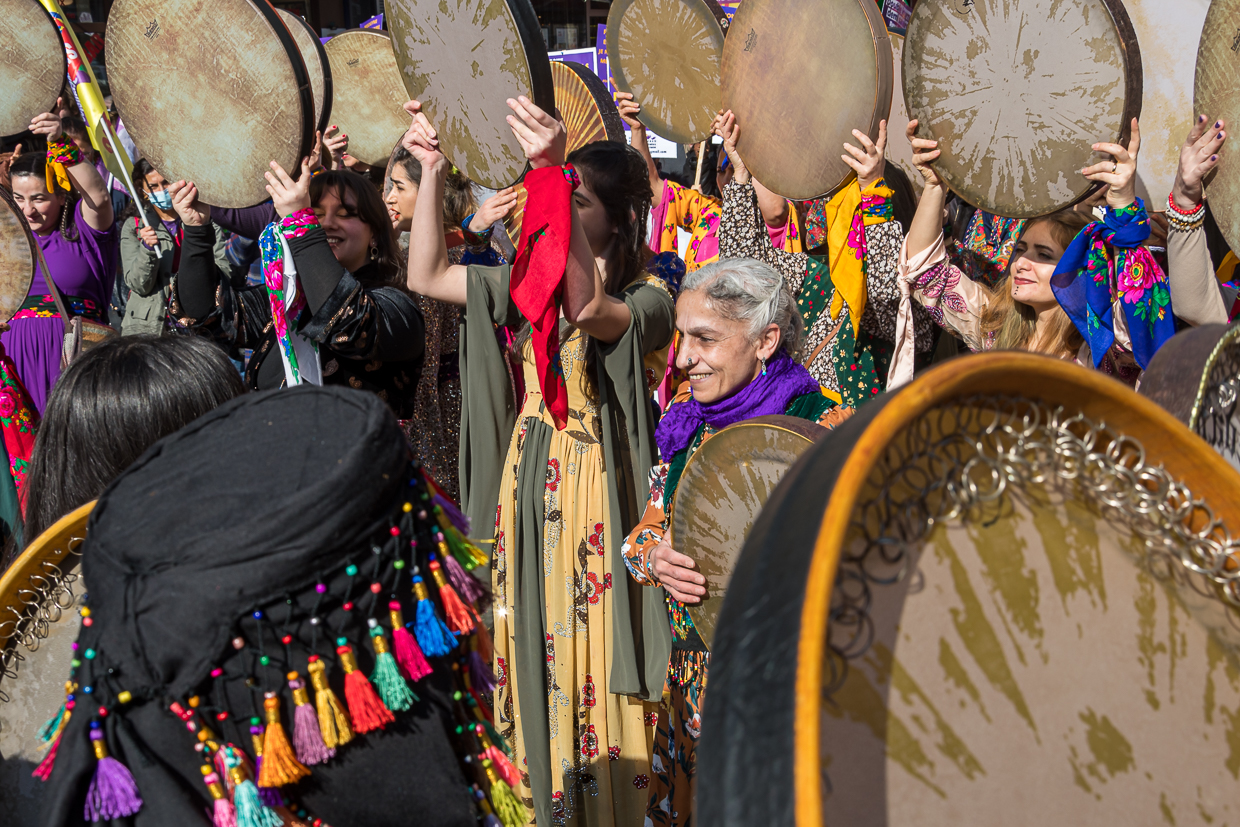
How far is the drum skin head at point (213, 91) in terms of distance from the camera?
296cm

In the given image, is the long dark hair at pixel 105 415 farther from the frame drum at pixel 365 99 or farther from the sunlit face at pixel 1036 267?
the frame drum at pixel 365 99

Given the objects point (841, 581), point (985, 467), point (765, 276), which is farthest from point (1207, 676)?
point (765, 276)

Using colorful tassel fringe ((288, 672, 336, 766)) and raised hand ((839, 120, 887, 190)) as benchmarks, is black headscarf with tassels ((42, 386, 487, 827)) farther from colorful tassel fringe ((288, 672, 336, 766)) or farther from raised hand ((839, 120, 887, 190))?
raised hand ((839, 120, 887, 190))

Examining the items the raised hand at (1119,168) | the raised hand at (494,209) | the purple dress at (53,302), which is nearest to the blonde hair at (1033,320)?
the raised hand at (1119,168)

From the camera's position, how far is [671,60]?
192 inches

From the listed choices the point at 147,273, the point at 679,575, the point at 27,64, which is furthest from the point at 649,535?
the point at 27,64

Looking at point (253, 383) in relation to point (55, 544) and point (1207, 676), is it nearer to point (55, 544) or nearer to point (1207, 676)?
point (55, 544)

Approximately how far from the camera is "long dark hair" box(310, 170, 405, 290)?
3236 mm

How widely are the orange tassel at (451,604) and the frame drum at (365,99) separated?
5.04m

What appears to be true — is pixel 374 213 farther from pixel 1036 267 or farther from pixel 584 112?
pixel 1036 267

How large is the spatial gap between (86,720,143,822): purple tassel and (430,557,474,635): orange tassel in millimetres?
355

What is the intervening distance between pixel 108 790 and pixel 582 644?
215 centimetres

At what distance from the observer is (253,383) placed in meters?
3.26

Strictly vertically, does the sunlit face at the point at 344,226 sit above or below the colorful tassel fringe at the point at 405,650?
below
